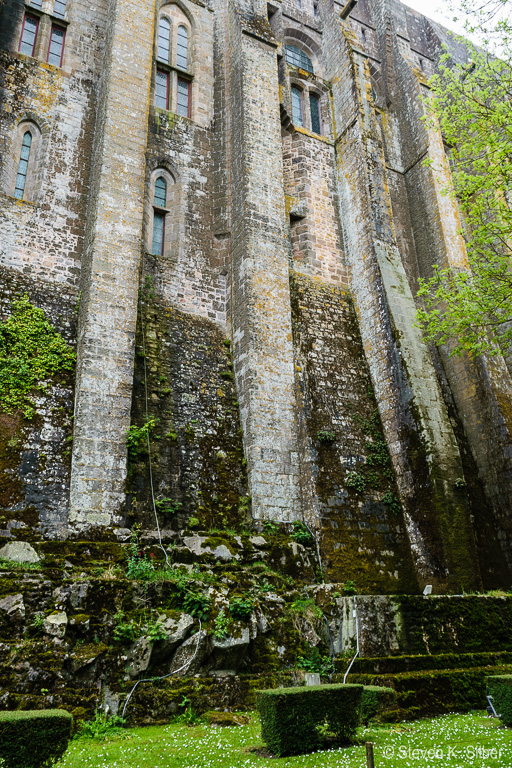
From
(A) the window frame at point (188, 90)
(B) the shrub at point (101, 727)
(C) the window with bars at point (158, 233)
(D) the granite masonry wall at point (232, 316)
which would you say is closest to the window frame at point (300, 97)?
(D) the granite masonry wall at point (232, 316)

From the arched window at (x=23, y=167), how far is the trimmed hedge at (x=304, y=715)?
11040mm

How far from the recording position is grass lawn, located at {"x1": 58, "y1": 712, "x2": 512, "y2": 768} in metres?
5.34

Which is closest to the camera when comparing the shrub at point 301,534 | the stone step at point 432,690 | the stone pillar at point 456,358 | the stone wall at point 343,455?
the stone step at point 432,690

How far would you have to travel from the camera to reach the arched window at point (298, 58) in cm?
1823

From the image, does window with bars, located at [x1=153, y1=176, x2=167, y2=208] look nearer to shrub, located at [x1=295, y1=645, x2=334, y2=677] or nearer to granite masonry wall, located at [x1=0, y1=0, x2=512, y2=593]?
granite masonry wall, located at [x1=0, y1=0, x2=512, y2=593]

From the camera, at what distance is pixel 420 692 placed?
799 cm

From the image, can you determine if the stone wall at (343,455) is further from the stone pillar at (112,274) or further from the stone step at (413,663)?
the stone pillar at (112,274)

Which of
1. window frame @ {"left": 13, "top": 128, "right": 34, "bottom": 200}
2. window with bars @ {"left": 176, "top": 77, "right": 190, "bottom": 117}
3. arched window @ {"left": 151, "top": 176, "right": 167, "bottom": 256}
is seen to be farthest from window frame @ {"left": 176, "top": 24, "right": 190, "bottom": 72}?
window frame @ {"left": 13, "top": 128, "right": 34, "bottom": 200}

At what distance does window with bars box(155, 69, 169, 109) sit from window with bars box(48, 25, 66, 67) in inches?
96.7

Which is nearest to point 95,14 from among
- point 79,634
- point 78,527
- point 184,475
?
point 184,475

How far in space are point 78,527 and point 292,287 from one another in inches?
303

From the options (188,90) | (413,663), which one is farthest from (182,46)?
(413,663)

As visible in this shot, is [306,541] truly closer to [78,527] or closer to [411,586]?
[411,586]

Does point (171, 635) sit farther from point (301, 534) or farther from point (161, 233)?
point (161, 233)
